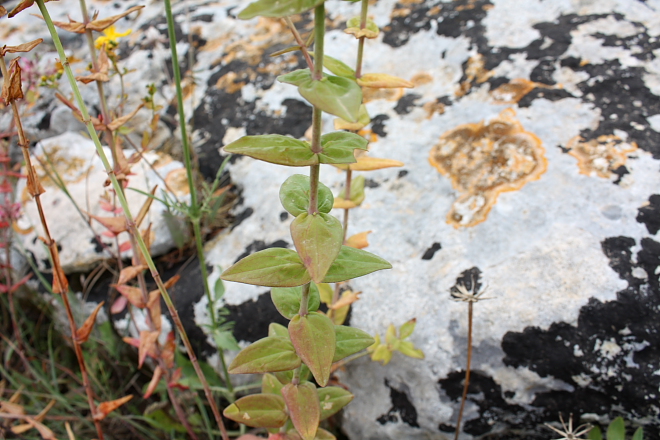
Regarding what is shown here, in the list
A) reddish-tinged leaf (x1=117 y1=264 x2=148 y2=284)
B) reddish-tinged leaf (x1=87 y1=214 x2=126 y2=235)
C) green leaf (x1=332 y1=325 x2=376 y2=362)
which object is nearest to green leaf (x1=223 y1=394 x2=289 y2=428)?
green leaf (x1=332 y1=325 x2=376 y2=362)

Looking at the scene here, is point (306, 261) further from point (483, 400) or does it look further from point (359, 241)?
point (483, 400)

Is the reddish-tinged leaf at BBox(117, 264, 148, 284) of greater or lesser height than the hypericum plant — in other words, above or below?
below

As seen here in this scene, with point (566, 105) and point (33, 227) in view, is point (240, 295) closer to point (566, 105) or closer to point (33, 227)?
point (33, 227)

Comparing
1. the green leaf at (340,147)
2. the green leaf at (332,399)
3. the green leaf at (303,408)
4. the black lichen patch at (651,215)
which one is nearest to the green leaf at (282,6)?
the green leaf at (340,147)

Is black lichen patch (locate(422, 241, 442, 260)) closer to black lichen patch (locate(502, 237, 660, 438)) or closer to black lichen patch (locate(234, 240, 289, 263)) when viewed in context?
black lichen patch (locate(502, 237, 660, 438))

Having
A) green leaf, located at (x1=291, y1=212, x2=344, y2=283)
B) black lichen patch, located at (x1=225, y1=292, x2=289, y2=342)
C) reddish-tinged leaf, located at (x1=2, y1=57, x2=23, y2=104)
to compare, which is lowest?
black lichen patch, located at (x1=225, y1=292, x2=289, y2=342)

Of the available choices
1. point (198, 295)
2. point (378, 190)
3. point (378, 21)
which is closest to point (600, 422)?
point (378, 190)

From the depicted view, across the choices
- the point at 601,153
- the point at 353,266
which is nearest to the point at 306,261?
the point at 353,266
